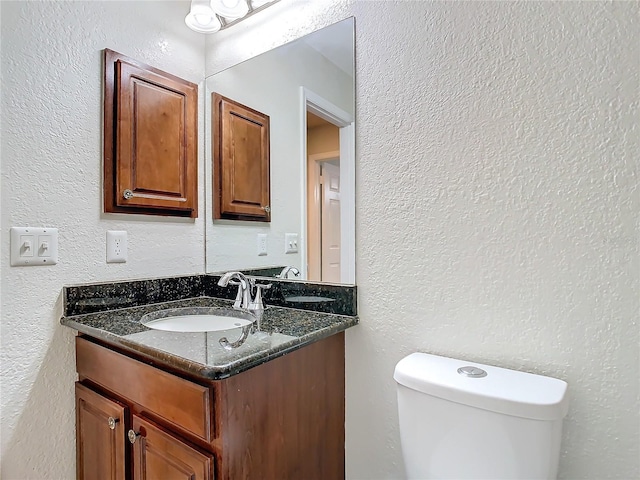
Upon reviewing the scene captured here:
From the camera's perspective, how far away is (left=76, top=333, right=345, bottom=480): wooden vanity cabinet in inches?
31.5

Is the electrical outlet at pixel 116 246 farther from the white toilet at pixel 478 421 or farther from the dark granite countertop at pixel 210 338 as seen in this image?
the white toilet at pixel 478 421

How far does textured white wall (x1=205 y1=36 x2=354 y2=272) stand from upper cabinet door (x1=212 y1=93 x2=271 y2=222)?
3 cm

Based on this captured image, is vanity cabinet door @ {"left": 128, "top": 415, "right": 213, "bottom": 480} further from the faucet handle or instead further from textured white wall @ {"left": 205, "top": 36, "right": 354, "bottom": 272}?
textured white wall @ {"left": 205, "top": 36, "right": 354, "bottom": 272}

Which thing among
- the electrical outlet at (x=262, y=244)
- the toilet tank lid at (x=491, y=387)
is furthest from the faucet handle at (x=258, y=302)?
the toilet tank lid at (x=491, y=387)

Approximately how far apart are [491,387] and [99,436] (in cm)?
111

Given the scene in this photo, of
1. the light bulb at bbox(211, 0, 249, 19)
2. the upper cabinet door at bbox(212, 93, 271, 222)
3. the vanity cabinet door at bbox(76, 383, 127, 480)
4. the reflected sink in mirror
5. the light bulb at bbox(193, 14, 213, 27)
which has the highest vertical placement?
the light bulb at bbox(211, 0, 249, 19)

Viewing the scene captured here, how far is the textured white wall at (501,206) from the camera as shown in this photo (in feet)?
2.64

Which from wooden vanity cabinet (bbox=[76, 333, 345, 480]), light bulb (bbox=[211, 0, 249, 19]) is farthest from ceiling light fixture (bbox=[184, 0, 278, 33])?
wooden vanity cabinet (bbox=[76, 333, 345, 480])

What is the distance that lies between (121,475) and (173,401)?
1.25 ft

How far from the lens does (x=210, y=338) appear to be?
0.97 m

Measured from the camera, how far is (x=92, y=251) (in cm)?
126

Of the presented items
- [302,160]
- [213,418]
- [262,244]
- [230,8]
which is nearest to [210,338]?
[213,418]

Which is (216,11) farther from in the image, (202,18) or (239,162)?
(239,162)

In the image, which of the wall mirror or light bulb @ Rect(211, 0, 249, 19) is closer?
the wall mirror
